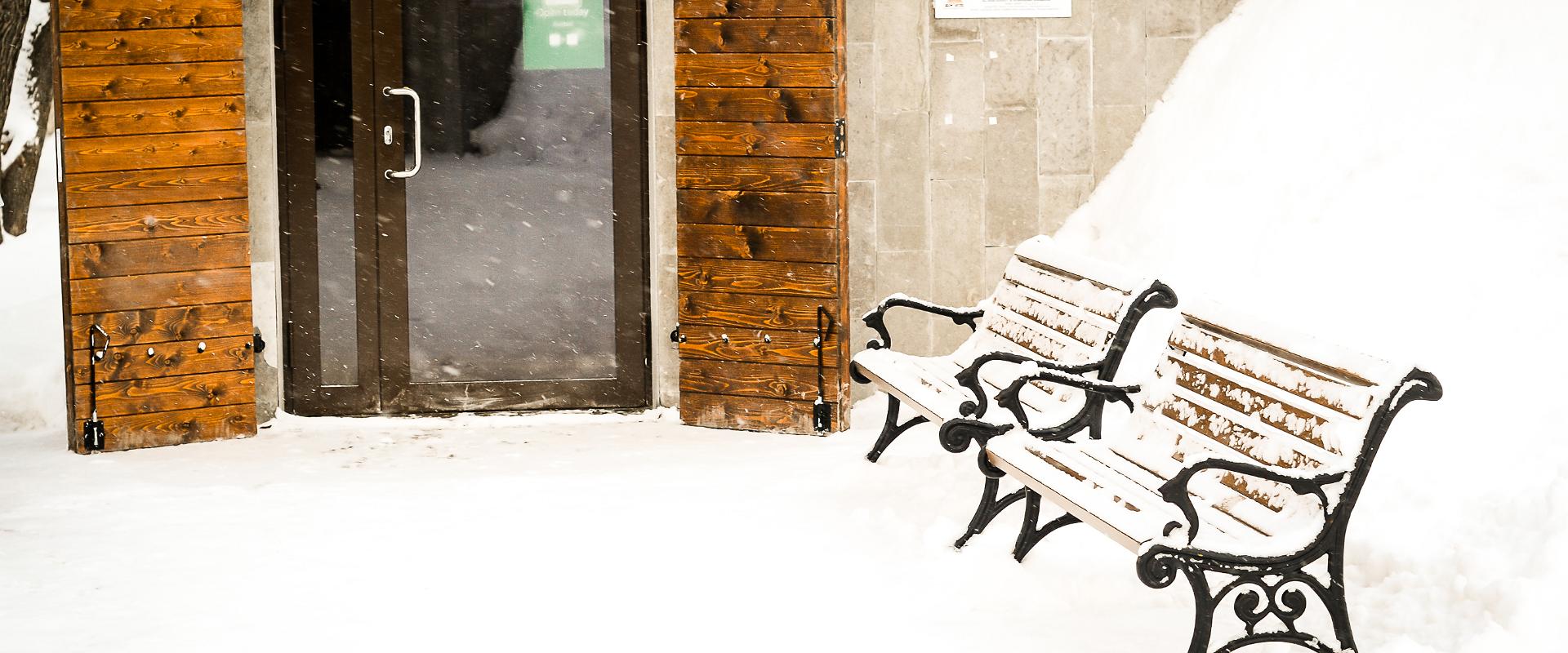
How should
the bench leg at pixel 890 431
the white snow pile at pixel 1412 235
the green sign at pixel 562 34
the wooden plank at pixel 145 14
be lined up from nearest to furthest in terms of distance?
the white snow pile at pixel 1412 235, the bench leg at pixel 890 431, the wooden plank at pixel 145 14, the green sign at pixel 562 34

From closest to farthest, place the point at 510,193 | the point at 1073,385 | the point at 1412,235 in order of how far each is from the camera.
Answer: the point at 1073,385 < the point at 1412,235 < the point at 510,193

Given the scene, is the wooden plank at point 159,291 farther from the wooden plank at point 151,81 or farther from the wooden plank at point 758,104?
the wooden plank at point 758,104

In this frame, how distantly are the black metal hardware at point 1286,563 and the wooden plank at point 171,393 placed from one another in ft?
15.2

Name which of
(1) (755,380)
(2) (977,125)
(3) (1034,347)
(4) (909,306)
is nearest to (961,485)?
(3) (1034,347)

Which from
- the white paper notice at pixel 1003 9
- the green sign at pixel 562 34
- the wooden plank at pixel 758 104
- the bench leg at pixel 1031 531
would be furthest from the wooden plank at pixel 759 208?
the bench leg at pixel 1031 531

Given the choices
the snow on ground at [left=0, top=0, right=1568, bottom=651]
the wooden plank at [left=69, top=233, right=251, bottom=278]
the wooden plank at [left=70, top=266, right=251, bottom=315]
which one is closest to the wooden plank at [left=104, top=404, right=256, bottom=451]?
the snow on ground at [left=0, top=0, right=1568, bottom=651]

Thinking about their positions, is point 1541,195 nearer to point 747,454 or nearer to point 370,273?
point 747,454

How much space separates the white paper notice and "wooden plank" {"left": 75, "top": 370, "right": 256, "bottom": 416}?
11.6 feet

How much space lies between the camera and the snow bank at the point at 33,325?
721 cm

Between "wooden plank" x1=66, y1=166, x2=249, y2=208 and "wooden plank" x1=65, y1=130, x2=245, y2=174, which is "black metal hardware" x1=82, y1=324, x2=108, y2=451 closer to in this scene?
"wooden plank" x1=66, y1=166, x2=249, y2=208

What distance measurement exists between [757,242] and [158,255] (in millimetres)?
2559

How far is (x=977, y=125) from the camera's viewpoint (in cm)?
713

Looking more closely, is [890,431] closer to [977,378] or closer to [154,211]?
[977,378]

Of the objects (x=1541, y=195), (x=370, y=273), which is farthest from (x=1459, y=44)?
(x=370, y=273)
